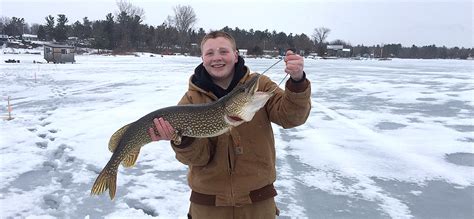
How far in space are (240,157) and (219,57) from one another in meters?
0.59

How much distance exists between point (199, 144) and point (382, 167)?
385 cm

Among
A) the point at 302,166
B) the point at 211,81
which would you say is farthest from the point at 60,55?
the point at 211,81

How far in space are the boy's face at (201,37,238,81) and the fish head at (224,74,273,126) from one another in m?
0.29

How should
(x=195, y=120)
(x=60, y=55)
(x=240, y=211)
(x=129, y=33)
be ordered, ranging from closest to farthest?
(x=195, y=120) < (x=240, y=211) < (x=60, y=55) < (x=129, y=33)

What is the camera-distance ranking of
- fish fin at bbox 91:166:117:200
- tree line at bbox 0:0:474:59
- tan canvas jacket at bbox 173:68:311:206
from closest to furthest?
tan canvas jacket at bbox 173:68:311:206 < fish fin at bbox 91:166:117:200 < tree line at bbox 0:0:474:59

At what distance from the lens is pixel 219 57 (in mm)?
2324

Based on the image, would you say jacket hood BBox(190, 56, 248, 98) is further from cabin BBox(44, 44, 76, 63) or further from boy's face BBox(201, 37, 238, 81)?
cabin BBox(44, 44, 76, 63)

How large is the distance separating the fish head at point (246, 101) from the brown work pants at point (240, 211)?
1.76 ft

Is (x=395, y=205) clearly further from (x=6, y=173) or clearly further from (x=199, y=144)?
(x=6, y=173)

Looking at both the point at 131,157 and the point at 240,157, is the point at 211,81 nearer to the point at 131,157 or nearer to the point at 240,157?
the point at 240,157

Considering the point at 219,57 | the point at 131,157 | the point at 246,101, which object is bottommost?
the point at 131,157

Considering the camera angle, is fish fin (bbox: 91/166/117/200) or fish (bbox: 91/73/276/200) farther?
fish fin (bbox: 91/166/117/200)

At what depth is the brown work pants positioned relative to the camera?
7.61 ft

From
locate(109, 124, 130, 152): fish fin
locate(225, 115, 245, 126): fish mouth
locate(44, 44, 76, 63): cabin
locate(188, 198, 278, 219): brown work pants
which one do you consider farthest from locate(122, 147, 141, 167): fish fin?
locate(44, 44, 76, 63): cabin
